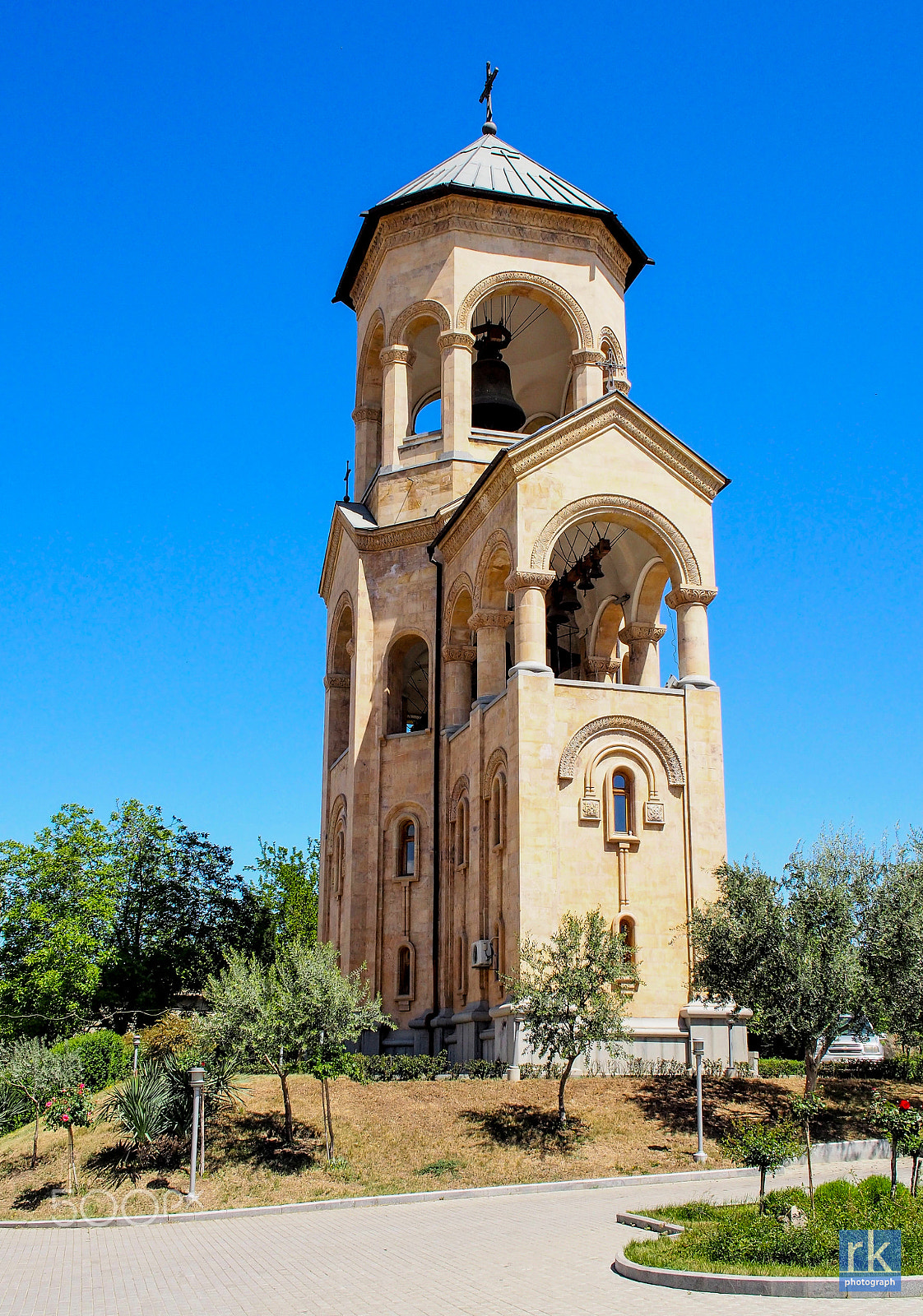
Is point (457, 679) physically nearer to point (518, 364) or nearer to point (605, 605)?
point (605, 605)

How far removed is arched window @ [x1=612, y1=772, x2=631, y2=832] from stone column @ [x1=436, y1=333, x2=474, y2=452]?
11780mm

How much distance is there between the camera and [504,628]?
31422 millimetres

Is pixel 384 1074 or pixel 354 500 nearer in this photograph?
pixel 384 1074

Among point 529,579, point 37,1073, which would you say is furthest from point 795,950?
point 37,1073

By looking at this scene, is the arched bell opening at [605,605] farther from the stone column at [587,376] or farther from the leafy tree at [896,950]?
the leafy tree at [896,950]

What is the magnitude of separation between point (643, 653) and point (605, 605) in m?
2.06

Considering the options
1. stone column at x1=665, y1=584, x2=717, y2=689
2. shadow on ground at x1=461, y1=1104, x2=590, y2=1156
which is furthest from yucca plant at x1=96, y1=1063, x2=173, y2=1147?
stone column at x1=665, y1=584, x2=717, y2=689

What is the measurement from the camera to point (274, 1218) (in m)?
18.1

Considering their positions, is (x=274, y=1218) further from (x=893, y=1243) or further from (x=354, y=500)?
(x=354, y=500)

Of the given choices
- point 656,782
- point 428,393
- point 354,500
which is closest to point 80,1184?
point 656,782

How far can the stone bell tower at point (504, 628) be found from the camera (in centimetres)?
2742

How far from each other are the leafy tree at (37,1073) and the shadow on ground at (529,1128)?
6979 mm

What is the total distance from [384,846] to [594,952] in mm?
12398

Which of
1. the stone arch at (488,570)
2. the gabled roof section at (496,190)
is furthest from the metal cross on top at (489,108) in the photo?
the stone arch at (488,570)
